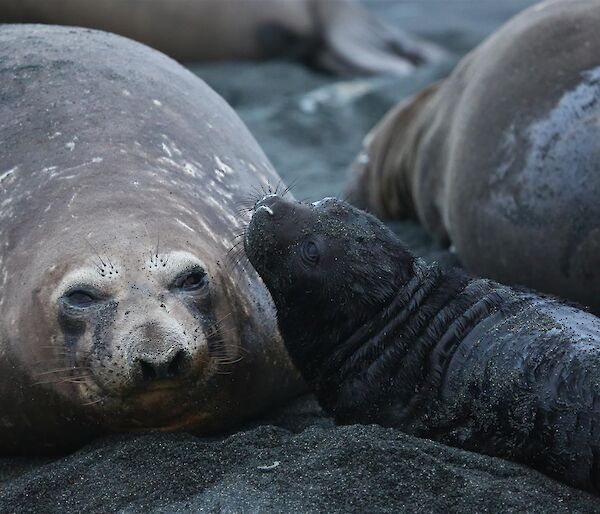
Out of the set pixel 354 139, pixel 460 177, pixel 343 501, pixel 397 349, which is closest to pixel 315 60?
pixel 354 139

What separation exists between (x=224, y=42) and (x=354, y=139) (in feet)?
7.43

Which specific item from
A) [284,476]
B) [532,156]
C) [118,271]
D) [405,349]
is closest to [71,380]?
[118,271]

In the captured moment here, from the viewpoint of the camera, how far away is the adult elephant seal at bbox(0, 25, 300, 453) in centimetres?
351

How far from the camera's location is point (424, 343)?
12.1 ft

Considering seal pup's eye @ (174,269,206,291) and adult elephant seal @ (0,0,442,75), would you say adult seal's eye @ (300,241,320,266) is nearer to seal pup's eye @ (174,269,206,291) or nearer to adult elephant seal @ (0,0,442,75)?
seal pup's eye @ (174,269,206,291)

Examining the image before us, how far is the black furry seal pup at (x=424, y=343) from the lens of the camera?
3.32 meters

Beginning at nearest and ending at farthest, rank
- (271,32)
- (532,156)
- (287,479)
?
(287,479)
(532,156)
(271,32)

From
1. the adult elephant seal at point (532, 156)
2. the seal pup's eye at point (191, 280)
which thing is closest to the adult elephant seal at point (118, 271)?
the seal pup's eye at point (191, 280)

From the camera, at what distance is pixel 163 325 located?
3.41m

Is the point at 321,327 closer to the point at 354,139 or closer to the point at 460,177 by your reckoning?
the point at 460,177

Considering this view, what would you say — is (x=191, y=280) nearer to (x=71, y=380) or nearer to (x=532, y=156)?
(x=71, y=380)

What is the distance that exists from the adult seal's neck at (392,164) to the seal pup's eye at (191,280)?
2974 mm

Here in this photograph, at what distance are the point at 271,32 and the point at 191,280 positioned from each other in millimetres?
6991

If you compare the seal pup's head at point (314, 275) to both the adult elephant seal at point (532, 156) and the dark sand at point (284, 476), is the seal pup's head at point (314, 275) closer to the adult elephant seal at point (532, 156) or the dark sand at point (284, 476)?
the dark sand at point (284, 476)
